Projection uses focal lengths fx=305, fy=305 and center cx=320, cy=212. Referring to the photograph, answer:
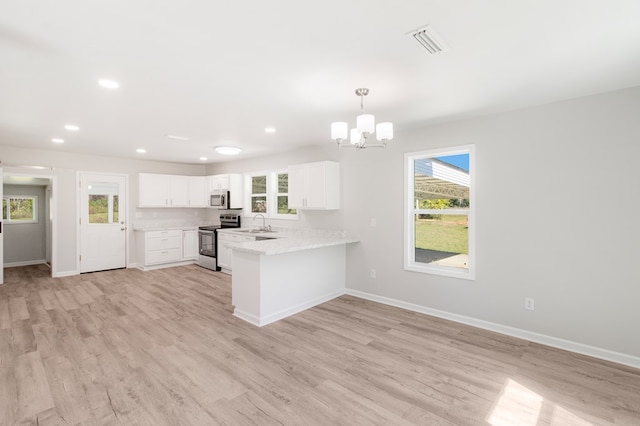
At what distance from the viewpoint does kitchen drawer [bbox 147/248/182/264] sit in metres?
6.65

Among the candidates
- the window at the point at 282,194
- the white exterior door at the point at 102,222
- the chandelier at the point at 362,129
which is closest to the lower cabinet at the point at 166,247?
the white exterior door at the point at 102,222

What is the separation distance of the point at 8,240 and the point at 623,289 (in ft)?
35.5

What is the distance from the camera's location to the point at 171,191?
23.8 feet

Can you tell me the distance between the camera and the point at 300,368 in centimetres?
270

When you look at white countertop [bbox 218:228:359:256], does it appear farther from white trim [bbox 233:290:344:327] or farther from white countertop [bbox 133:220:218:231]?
white countertop [bbox 133:220:218:231]

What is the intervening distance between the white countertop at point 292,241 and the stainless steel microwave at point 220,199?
71 centimetres

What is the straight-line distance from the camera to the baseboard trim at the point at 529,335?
2832 millimetres

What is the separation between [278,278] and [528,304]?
2.84 metres

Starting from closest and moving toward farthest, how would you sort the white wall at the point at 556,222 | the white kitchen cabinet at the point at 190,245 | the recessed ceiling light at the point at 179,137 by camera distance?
1. the white wall at the point at 556,222
2. the recessed ceiling light at the point at 179,137
3. the white kitchen cabinet at the point at 190,245

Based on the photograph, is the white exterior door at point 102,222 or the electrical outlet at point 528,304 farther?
the white exterior door at point 102,222

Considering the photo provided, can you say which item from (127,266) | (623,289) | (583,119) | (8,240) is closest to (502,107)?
(583,119)

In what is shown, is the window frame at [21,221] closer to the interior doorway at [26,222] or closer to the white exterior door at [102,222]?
the interior doorway at [26,222]

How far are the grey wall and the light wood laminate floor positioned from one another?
13.6 feet

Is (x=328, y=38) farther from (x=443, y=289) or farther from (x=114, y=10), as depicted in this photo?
(x=443, y=289)
